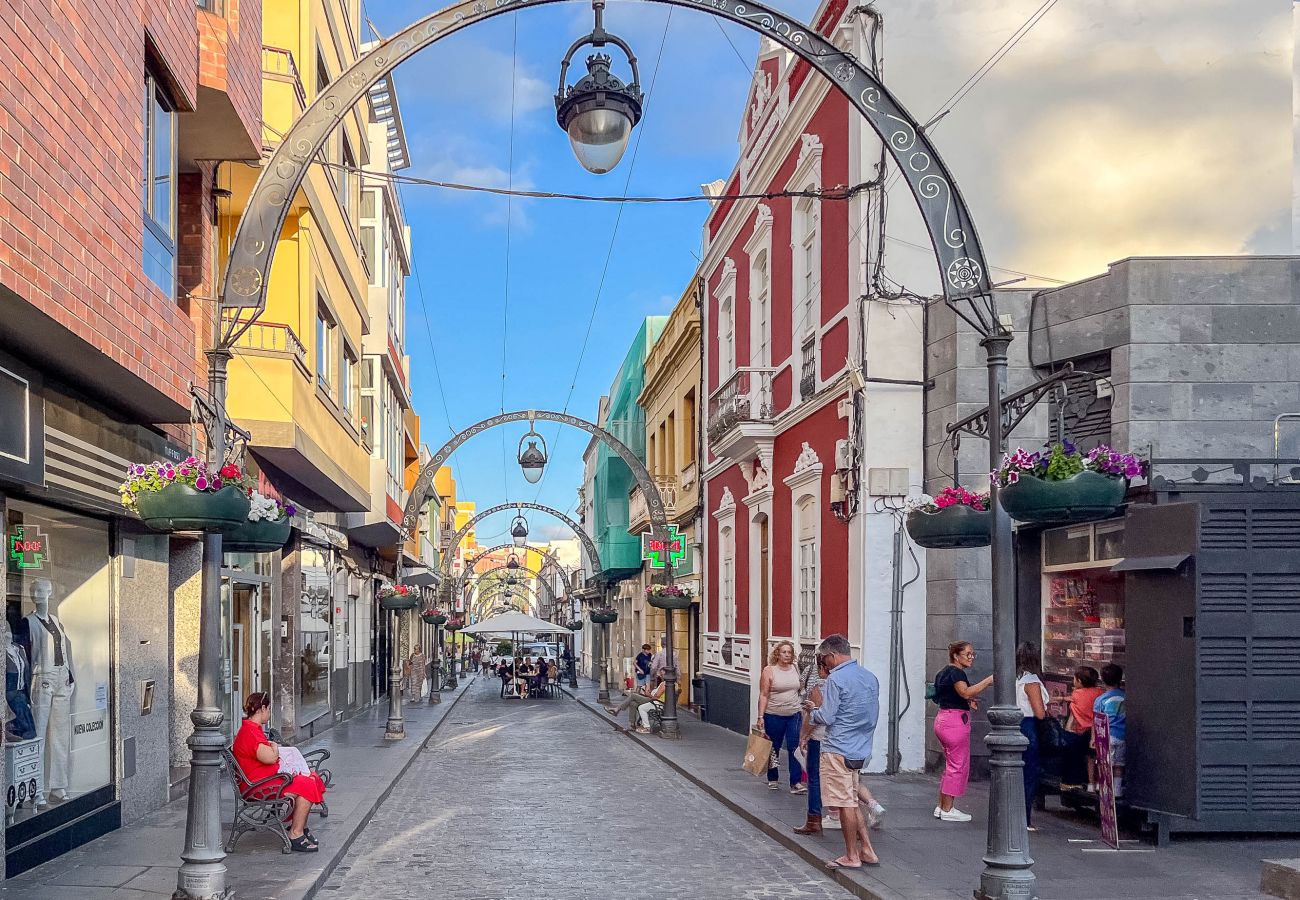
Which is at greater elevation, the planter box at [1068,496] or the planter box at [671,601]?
the planter box at [1068,496]

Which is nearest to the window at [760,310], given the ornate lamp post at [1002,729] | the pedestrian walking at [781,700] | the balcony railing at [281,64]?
the balcony railing at [281,64]

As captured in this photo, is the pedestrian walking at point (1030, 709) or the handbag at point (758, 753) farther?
the handbag at point (758, 753)

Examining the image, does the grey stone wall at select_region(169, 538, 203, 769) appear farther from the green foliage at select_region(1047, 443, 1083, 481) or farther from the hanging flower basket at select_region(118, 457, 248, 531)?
the green foliage at select_region(1047, 443, 1083, 481)

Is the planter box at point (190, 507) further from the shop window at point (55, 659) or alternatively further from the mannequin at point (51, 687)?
the mannequin at point (51, 687)

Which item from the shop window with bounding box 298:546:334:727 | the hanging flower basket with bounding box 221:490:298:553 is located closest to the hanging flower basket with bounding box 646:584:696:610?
the shop window with bounding box 298:546:334:727

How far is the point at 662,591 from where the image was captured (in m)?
24.2

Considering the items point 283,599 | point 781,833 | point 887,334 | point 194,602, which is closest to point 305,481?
point 283,599

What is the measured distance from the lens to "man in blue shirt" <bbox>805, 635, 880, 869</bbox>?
970 centimetres

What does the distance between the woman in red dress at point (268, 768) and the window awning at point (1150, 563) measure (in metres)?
6.74

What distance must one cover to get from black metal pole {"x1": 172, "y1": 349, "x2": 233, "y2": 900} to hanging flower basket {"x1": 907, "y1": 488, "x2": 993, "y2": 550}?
501 centimetres

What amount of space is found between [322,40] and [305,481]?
6.47 m

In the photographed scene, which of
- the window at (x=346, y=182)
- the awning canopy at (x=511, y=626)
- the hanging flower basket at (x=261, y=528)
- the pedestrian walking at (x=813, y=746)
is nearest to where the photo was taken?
the hanging flower basket at (x=261, y=528)

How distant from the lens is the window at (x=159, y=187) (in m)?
11.6

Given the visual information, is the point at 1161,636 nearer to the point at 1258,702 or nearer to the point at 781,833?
the point at 1258,702
